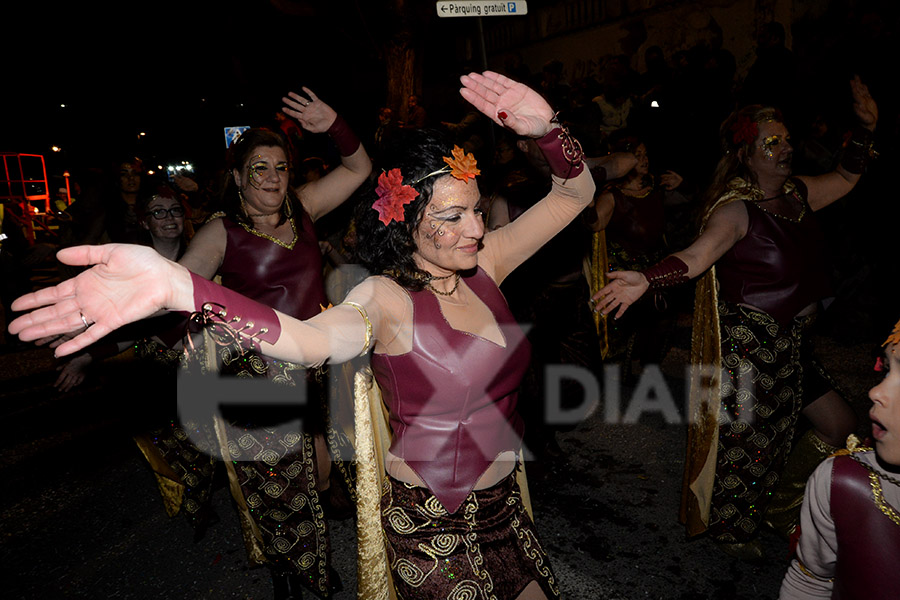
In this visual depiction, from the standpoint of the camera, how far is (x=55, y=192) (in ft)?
81.4

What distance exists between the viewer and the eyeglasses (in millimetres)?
3607

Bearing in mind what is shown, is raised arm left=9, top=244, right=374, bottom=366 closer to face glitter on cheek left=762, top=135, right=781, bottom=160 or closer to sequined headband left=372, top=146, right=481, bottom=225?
sequined headband left=372, top=146, right=481, bottom=225

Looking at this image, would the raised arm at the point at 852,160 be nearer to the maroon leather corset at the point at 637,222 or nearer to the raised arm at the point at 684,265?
the raised arm at the point at 684,265

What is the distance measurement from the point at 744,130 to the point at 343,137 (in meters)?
2.14

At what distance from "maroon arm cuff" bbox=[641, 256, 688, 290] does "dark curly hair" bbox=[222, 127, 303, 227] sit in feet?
6.00

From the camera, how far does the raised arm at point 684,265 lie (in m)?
2.53

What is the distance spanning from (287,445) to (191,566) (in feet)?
3.84

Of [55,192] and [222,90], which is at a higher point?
[222,90]

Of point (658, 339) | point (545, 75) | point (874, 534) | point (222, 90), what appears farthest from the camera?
point (222, 90)

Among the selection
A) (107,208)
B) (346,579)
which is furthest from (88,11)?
(346,579)

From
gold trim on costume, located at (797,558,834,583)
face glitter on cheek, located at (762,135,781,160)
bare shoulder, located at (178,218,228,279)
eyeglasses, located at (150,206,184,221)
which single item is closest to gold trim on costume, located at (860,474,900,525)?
gold trim on costume, located at (797,558,834,583)

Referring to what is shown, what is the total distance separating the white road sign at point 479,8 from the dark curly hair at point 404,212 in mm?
3005

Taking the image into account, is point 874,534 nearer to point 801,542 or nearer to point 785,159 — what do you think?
point 801,542

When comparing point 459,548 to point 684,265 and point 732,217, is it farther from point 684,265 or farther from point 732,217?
point 732,217
